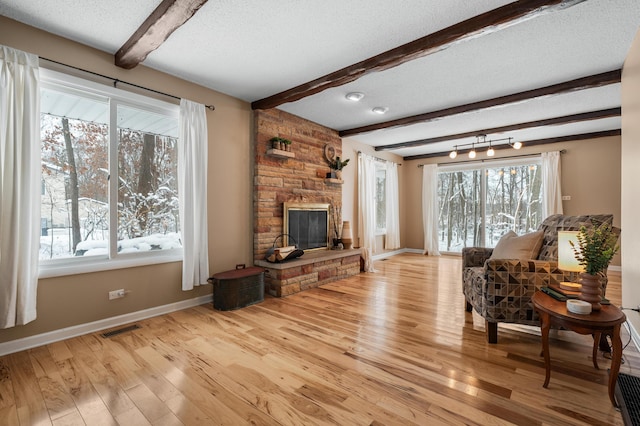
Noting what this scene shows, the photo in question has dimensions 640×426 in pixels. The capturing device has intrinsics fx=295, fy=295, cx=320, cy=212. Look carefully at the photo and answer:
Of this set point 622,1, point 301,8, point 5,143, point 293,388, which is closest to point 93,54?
point 5,143

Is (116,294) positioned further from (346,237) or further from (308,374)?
(346,237)

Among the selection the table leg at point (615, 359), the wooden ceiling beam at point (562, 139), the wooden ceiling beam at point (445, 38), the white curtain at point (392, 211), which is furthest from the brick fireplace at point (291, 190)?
the wooden ceiling beam at point (562, 139)

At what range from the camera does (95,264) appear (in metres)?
2.74

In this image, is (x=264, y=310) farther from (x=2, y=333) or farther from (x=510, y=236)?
(x=510, y=236)

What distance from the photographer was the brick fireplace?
4023mm

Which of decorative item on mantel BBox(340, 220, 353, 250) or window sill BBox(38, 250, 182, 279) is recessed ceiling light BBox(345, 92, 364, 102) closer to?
decorative item on mantel BBox(340, 220, 353, 250)

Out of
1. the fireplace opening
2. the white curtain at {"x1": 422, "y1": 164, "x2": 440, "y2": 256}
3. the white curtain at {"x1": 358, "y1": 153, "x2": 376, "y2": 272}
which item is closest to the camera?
the fireplace opening

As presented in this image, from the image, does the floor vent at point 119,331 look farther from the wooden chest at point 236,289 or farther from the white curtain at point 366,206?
the white curtain at point 366,206

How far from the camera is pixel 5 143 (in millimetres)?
2213

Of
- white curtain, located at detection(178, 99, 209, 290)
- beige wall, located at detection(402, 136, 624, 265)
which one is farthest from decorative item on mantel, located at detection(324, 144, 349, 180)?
beige wall, located at detection(402, 136, 624, 265)

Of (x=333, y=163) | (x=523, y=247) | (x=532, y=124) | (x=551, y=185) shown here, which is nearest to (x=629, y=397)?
(x=523, y=247)

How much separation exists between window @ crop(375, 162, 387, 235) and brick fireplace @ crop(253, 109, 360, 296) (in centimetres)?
191

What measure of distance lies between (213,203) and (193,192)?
0.35m

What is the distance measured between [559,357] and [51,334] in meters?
4.09
